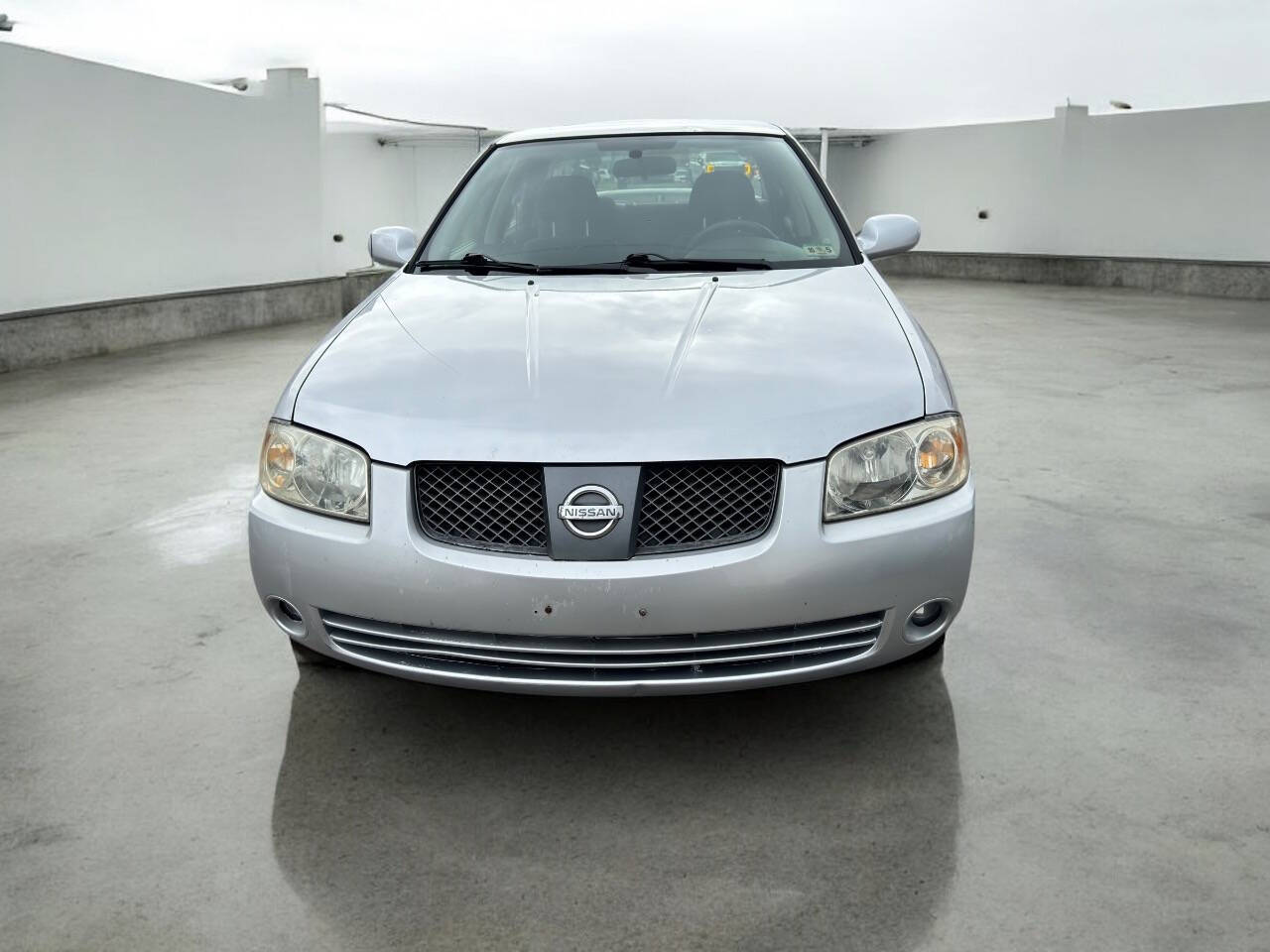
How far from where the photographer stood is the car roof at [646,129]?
4.03 metres

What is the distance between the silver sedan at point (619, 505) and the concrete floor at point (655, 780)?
289 millimetres

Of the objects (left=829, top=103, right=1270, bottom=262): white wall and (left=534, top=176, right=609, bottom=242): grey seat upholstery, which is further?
(left=829, top=103, right=1270, bottom=262): white wall

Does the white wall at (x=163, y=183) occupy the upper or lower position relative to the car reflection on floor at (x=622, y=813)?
upper

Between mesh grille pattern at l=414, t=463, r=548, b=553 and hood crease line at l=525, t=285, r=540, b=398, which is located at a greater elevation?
hood crease line at l=525, t=285, r=540, b=398

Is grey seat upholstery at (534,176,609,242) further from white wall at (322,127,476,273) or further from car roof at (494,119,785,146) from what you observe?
white wall at (322,127,476,273)

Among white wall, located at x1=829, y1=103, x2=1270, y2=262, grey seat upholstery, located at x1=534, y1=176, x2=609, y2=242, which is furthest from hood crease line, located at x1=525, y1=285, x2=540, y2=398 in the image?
white wall, located at x1=829, y1=103, x2=1270, y2=262

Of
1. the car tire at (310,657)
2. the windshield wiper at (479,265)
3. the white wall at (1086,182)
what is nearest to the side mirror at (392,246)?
the windshield wiper at (479,265)

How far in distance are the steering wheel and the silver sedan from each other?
85 cm

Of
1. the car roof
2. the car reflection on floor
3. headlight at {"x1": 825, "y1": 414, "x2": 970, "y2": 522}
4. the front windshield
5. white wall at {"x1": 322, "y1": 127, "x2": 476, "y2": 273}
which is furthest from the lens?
white wall at {"x1": 322, "y1": 127, "x2": 476, "y2": 273}

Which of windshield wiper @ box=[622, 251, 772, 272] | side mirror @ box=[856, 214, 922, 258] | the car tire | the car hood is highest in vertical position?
side mirror @ box=[856, 214, 922, 258]

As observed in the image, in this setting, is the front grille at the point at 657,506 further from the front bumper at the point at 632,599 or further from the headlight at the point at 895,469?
the headlight at the point at 895,469

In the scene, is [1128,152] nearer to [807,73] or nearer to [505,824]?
[807,73]

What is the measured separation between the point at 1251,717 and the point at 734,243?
188cm

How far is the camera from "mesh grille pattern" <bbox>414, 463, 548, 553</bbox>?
2254 mm
